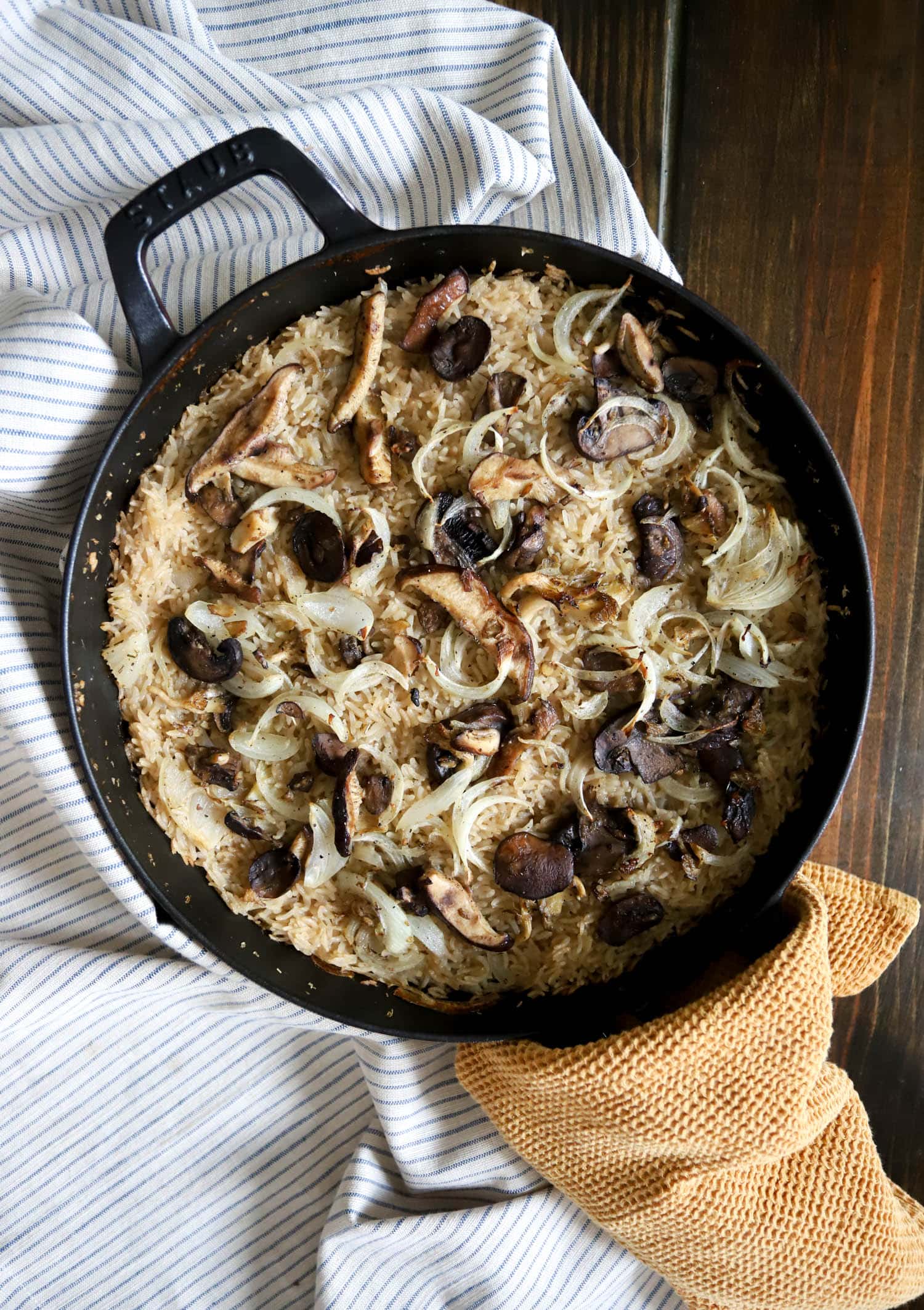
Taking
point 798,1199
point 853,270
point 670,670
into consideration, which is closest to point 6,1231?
point 798,1199

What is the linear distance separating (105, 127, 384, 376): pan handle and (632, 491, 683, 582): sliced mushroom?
104 cm

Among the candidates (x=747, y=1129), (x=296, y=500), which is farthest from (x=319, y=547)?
(x=747, y=1129)

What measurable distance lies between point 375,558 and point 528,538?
43 centimetres

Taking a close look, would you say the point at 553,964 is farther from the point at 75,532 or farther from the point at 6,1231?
the point at 6,1231

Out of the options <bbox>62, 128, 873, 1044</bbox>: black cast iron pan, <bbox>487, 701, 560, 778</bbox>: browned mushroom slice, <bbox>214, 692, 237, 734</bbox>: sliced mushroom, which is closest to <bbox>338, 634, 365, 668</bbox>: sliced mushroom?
<bbox>214, 692, 237, 734</bbox>: sliced mushroom

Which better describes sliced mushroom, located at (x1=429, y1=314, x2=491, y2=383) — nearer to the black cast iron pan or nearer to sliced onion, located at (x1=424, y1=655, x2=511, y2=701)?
the black cast iron pan

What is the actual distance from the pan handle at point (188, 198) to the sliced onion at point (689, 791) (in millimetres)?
1727

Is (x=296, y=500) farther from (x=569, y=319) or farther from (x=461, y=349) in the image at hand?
(x=569, y=319)

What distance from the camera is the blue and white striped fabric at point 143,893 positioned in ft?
9.55

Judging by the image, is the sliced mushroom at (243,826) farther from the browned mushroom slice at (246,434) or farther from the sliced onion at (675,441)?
the sliced onion at (675,441)

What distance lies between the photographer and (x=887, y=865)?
345 centimetres

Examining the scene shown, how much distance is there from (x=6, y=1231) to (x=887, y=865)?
3153mm

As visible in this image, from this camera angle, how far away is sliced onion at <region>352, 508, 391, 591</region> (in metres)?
2.79

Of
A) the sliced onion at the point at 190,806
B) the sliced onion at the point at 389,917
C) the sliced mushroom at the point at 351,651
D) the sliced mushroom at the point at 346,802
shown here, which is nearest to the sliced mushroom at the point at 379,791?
the sliced mushroom at the point at 346,802
